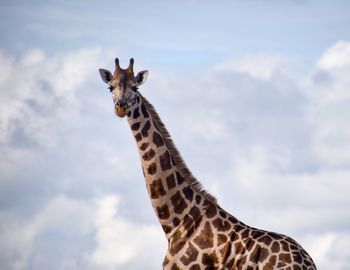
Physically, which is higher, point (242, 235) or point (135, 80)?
point (135, 80)

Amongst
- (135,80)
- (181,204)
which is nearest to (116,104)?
(135,80)

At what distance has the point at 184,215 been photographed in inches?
1358

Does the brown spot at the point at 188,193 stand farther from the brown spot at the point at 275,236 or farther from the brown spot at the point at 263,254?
the brown spot at the point at 263,254

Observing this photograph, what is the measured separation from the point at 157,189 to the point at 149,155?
0.98 m

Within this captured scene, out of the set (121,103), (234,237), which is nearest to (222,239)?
(234,237)

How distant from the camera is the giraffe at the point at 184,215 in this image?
33531 millimetres

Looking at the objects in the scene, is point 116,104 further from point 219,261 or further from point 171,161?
point 219,261

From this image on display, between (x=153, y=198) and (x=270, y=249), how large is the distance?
354 centimetres

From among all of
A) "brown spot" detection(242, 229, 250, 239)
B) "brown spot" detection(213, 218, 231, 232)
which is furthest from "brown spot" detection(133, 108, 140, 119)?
"brown spot" detection(242, 229, 250, 239)

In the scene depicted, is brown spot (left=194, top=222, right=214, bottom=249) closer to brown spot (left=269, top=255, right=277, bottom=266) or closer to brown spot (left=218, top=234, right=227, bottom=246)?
brown spot (left=218, top=234, right=227, bottom=246)

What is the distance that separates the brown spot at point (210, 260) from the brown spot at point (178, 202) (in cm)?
157

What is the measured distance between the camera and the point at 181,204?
34656 mm

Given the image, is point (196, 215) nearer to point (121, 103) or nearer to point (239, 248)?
point (239, 248)

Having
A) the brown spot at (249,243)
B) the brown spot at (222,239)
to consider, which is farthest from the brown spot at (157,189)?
the brown spot at (249,243)
